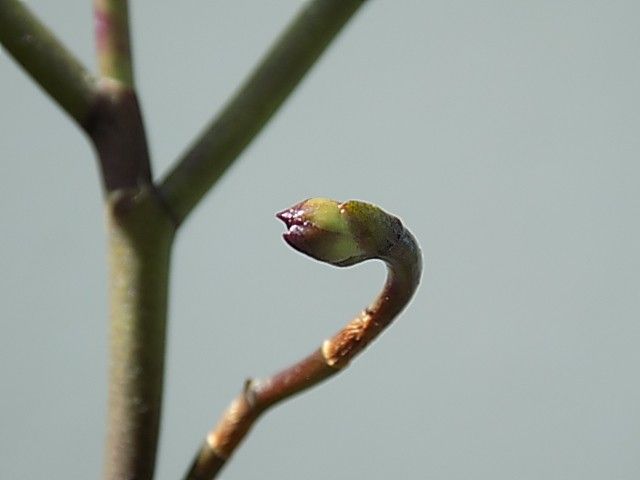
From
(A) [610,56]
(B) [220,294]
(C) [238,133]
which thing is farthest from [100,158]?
(A) [610,56]

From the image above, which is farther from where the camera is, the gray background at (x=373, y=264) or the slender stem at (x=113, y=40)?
the gray background at (x=373, y=264)

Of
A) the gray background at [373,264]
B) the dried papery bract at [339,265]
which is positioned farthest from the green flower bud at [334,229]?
the gray background at [373,264]

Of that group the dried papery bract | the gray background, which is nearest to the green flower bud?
the dried papery bract

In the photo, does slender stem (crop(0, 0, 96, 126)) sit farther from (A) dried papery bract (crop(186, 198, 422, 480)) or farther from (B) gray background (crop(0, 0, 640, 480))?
(B) gray background (crop(0, 0, 640, 480))

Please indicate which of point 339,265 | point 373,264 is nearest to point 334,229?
point 339,265

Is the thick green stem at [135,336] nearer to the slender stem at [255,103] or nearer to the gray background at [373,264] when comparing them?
the slender stem at [255,103]

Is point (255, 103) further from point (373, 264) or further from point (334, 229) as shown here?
point (373, 264)
